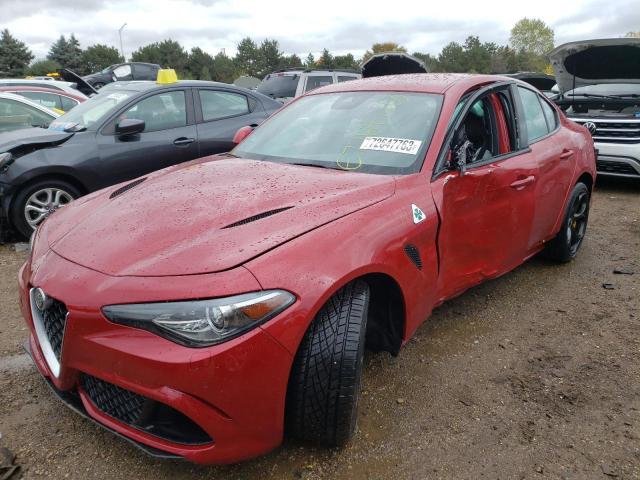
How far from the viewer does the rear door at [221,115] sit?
5703mm

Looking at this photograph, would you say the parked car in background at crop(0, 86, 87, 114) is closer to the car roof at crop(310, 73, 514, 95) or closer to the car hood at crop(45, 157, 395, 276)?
the car roof at crop(310, 73, 514, 95)

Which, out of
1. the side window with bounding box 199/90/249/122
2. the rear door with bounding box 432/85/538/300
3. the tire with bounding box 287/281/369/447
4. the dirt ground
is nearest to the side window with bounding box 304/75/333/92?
the side window with bounding box 199/90/249/122

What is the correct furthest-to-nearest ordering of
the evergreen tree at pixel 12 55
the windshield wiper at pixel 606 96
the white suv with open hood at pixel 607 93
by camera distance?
the evergreen tree at pixel 12 55 < the windshield wiper at pixel 606 96 < the white suv with open hood at pixel 607 93

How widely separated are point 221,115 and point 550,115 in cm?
354

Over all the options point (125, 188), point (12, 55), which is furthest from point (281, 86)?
point (12, 55)

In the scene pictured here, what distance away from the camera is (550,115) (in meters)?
4.07

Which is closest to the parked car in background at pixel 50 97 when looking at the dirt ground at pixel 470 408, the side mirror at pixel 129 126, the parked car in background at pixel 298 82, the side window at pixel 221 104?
the parked car in background at pixel 298 82

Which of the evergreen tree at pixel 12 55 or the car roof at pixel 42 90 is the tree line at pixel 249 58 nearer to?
the evergreen tree at pixel 12 55

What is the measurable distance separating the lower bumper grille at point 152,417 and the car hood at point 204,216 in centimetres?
44

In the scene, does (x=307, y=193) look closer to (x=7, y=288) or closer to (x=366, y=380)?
(x=366, y=380)

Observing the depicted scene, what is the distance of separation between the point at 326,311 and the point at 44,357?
118 cm

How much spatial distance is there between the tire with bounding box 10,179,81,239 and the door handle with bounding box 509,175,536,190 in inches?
159

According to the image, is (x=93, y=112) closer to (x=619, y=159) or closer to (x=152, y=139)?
(x=152, y=139)

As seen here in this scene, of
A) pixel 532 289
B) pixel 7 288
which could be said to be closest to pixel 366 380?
pixel 532 289
